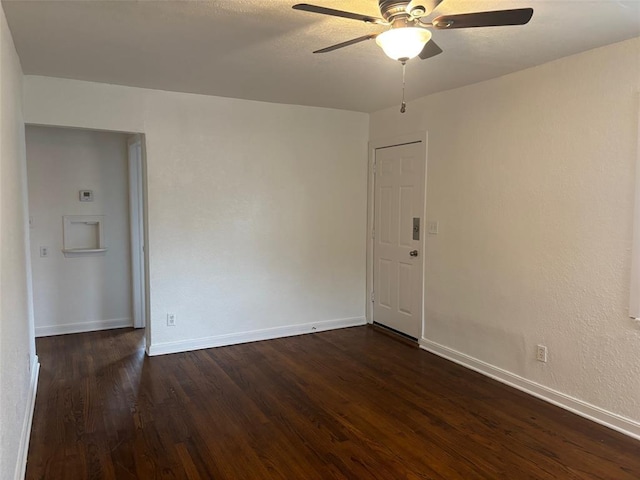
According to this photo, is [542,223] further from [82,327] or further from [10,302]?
[82,327]

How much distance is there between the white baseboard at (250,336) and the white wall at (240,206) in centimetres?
1

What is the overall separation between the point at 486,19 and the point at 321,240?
3.33 metres

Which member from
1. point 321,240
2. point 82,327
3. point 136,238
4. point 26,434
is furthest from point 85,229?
point 26,434

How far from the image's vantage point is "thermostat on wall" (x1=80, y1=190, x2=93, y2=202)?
4909 millimetres

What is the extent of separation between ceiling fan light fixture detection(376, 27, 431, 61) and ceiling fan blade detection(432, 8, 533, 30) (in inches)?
3.0

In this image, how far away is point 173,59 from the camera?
10.4 feet

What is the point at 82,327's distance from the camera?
501 cm

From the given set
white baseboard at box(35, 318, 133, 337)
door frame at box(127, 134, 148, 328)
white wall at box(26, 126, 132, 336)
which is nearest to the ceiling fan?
door frame at box(127, 134, 148, 328)

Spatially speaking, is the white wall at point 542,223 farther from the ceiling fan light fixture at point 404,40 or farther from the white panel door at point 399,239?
the ceiling fan light fixture at point 404,40

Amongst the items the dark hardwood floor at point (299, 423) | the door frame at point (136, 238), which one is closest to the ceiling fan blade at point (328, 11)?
the dark hardwood floor at point (299, 423)

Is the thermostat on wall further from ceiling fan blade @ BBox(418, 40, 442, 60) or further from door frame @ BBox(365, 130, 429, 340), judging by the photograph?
ceiling fan blade @ BBox(418, 40, 442, 60)

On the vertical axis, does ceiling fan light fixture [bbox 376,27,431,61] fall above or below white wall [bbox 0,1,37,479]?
above

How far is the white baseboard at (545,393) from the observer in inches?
113

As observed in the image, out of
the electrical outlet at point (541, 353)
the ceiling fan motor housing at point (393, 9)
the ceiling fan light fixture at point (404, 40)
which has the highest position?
the ceiling fan motor housing at point (393, 9)
